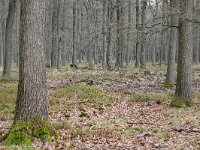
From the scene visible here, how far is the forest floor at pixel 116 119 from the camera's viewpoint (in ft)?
32.6

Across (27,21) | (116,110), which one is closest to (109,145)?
(27,21)

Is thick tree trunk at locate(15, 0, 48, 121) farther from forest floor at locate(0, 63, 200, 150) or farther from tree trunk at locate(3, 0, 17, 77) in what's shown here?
tree trunk at locate(3, 0, 17, 77)

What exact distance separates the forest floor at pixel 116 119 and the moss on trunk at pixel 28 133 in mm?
211

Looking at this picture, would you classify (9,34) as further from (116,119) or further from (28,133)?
(28,133)

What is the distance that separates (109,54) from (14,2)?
10.8 metres

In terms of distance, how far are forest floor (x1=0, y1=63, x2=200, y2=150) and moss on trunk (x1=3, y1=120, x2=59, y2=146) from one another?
0.69ft

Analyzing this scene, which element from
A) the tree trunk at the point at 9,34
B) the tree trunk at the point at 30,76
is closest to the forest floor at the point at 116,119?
the tree trunk at the point at 30,76

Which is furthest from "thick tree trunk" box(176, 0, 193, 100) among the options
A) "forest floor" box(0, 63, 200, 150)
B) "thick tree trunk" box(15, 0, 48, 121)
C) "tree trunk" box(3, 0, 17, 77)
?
"tree trunk" box(3, 0, 17, 77)

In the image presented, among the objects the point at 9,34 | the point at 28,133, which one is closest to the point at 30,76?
the point at 28,133

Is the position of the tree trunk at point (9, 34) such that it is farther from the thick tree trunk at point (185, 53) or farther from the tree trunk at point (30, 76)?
the tree trunk at point (30, 76)

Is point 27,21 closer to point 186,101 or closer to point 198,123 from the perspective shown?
point 198,123

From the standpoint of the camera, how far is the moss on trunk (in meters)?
9.42

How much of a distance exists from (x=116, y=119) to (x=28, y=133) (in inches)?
174

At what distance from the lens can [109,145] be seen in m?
9.77
